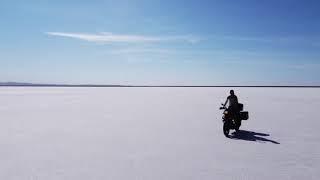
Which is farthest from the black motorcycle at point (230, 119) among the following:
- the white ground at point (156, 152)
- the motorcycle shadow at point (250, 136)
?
the white ground at point (156, 152)

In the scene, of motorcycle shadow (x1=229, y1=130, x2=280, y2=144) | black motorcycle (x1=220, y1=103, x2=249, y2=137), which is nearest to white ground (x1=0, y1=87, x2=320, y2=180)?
motorcycle shadow (x1=229, y1=130, x2=280, y2=144)

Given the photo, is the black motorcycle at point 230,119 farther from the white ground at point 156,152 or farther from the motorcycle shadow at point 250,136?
the white ground at point 156,152

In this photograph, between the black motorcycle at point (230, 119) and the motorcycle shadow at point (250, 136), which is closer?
the motorcycle shadow at point (250, 136)

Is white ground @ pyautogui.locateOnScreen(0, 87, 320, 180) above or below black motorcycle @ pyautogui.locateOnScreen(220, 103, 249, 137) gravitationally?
below

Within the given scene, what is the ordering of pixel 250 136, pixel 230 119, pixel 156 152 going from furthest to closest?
pixel 230 119, pixel 250 136, pixel 156 152

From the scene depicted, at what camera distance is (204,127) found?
1348 centimetres

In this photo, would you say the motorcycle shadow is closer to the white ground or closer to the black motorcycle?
the white ground

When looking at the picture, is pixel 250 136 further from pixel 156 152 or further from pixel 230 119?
pixel 156 152

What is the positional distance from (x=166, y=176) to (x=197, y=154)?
84.4 inches

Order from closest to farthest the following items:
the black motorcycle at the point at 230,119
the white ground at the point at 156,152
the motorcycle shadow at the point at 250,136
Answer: the white ground at the point at 156,152 < the motorcycle shadow at the point at 250,136 < the black motorcycle at the point at 230,119

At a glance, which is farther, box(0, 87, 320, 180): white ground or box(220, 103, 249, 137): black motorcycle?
box(220, 103, 249, 137): black motorcycle

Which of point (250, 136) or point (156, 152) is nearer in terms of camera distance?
point (156, 152)

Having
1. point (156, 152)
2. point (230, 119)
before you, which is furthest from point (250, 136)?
point (156, 152)

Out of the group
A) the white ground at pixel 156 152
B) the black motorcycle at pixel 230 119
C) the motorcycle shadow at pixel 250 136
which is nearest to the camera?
the white ground at pixel 156 152
